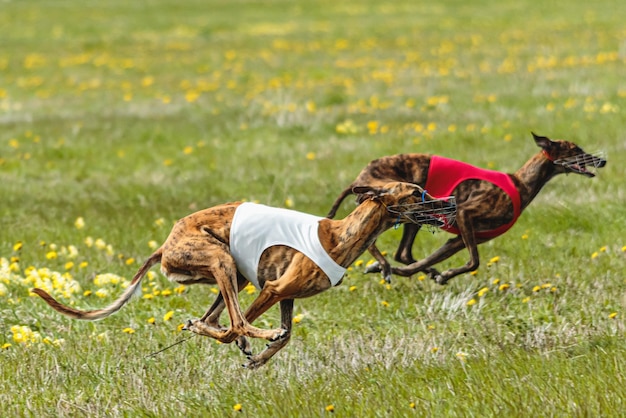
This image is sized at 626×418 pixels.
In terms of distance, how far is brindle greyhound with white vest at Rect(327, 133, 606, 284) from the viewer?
20.9ft

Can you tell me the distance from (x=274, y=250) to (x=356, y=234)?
→ 390 millimetres

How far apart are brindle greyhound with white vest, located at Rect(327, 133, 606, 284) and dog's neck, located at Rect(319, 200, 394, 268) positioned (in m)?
1.56

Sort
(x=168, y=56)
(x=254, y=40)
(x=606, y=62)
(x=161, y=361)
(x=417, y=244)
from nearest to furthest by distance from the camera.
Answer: (x=161, y=361)
(x=417, y=244)
(x=606, y=62)
(x=168, y=56)
(x=254, y=40)

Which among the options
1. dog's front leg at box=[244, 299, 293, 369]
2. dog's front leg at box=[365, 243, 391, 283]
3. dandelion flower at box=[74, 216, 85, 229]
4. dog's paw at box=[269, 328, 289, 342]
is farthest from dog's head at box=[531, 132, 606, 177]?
dandelion flower at box=[74, 216, 85, 229]

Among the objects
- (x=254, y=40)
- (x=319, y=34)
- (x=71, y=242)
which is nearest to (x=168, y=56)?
(x=254, y=40)

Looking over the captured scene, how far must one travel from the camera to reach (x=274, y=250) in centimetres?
477

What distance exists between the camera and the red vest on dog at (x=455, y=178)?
6.37 m

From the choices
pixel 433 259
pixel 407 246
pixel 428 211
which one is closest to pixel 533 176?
pixel 433 259

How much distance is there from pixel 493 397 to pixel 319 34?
2400 cm

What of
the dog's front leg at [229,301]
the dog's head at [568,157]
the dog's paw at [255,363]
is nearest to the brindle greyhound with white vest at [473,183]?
the dog's head at [568,157]

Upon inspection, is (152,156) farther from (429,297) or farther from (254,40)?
(254,40)

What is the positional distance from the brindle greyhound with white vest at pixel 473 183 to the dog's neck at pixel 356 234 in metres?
1.56

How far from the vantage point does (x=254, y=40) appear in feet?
88.0

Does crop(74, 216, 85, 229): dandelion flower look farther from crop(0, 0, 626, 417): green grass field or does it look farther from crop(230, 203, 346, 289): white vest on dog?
crop(230, 203, 346, 289): white vest on dog
